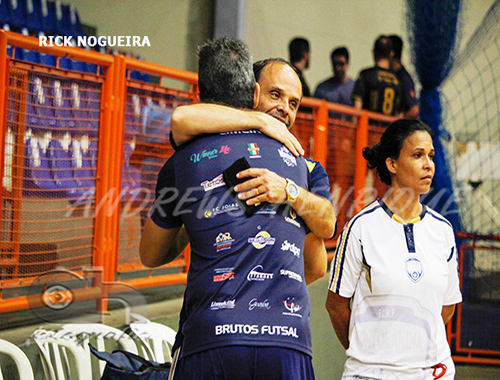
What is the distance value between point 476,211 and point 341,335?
7480 mm

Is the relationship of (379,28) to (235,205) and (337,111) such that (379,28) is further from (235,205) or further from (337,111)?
(235,205)

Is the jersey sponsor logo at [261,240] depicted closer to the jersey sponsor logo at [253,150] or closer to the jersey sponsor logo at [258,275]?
the jersey sponsor logo at [258,275]

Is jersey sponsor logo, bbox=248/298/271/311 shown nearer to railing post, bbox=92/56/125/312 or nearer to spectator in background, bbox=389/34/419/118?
railing post, bbox=92/56/125/312

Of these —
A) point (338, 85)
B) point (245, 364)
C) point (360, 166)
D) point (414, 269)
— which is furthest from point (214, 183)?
point (338, 85)

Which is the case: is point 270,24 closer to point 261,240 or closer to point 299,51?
point 299,51

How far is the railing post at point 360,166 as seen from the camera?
22.0 feet

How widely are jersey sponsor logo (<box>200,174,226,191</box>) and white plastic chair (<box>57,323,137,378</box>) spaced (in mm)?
1866

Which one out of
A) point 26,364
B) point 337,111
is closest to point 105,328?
point 26,364

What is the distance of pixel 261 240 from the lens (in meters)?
1.82

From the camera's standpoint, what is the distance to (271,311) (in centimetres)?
178

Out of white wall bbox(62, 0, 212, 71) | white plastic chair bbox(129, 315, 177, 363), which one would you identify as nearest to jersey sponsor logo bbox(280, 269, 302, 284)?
white plastic chair bbox(129, 315, 177, 363)

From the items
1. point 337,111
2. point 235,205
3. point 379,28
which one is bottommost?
point 235,205

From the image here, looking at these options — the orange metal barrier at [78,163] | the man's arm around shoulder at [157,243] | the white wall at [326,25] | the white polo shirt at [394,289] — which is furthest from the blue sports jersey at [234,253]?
the white wall at [326,25]

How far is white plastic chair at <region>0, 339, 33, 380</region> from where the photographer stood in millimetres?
3002
